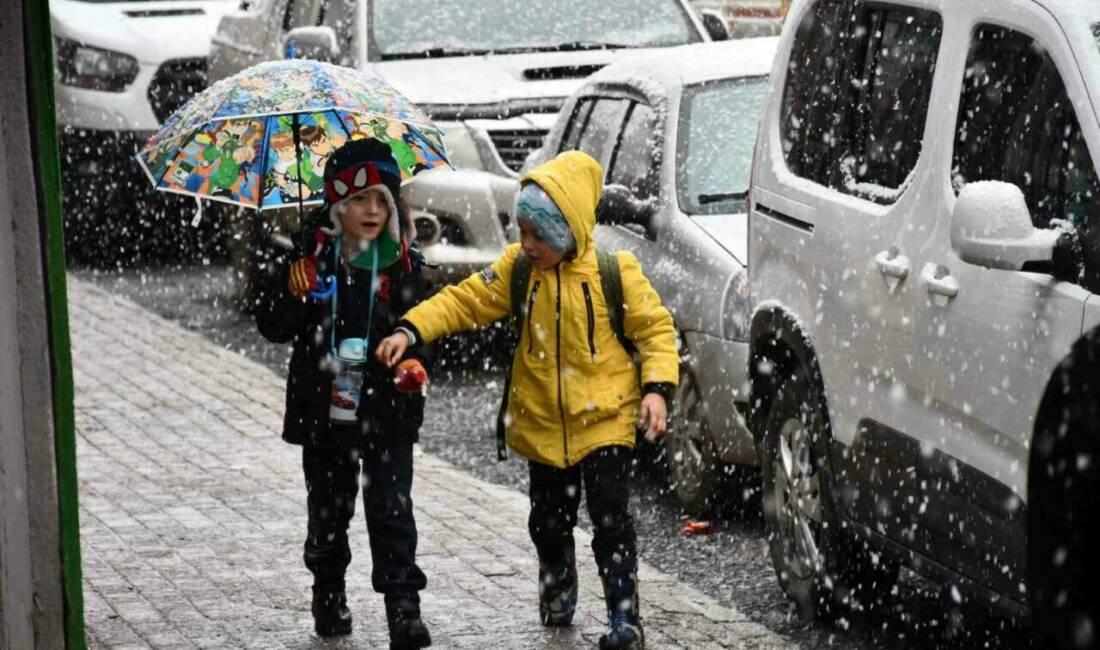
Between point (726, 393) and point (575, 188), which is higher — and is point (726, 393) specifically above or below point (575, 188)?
below

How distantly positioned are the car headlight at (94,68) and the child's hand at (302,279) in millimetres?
10281

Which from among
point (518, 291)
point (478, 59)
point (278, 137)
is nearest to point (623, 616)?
point (518, 291)

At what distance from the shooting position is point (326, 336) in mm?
5957

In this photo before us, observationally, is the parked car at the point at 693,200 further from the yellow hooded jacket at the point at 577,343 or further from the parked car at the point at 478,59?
the parked car at the point at 478,59

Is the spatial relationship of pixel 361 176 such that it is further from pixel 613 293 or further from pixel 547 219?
pixel 613 293

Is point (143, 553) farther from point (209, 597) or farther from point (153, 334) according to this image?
point (153, 334)

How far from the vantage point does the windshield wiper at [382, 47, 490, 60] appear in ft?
40.4

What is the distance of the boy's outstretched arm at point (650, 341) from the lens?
A: 5.95 metres

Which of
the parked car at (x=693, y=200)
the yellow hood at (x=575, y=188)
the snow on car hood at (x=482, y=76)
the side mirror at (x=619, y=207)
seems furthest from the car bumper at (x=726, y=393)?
the snow on car hood at (x=482, y=76)

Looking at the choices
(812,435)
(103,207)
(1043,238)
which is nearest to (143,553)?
(812,435)

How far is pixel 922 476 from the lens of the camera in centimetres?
571

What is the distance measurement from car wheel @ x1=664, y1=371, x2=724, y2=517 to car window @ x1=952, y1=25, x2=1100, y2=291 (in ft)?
7.93

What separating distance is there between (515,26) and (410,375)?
7173 mm

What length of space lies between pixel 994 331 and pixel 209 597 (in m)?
2.74
